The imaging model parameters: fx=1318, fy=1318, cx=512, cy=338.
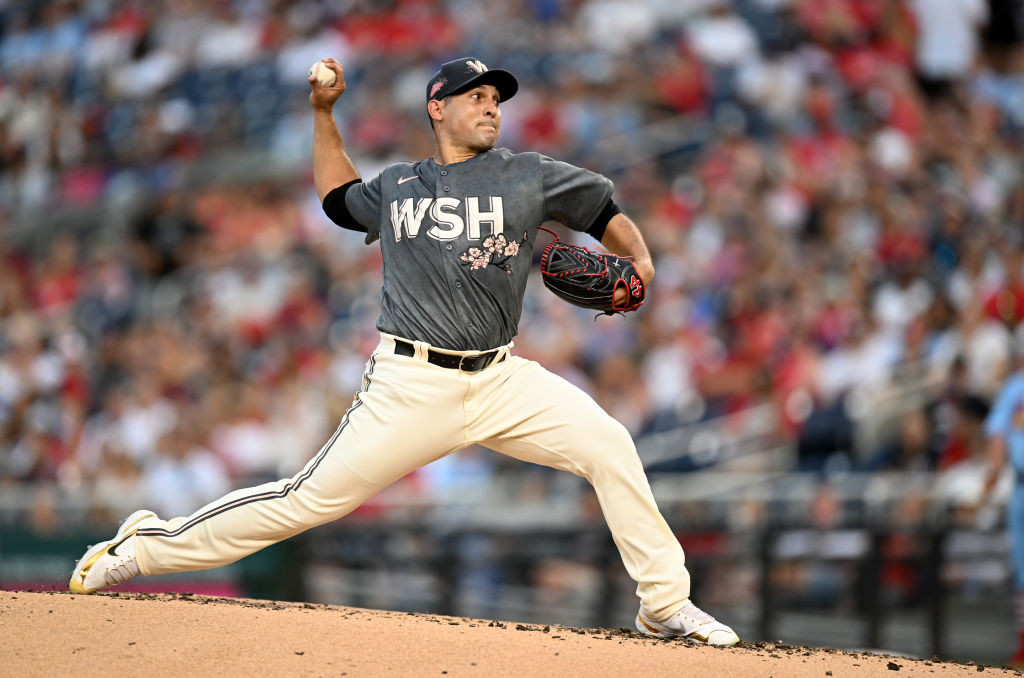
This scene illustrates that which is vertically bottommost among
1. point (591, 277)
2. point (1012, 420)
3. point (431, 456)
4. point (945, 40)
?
point (431, 456)

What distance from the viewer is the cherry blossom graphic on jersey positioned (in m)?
4.34

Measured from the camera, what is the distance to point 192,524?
175 inches

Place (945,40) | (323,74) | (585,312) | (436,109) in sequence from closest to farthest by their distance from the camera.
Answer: (436,109) → (323,74) → (585,312) → (945,40)

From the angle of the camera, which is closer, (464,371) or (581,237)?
(464,371)

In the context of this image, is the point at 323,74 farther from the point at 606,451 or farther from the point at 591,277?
the point at 606,451

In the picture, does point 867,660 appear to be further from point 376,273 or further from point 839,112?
point 839,112

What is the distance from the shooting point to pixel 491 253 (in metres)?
4.36

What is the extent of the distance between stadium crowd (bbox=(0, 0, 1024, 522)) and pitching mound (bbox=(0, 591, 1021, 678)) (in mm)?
4489

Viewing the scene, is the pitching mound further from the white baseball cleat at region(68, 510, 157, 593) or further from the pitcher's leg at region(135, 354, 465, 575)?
the pitcher's leg at region(135, 354, 465, 575)

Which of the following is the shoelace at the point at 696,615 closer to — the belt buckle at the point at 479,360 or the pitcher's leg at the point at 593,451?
the pitcher's leg at the point at 593,451

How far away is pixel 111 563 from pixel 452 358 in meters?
1.43

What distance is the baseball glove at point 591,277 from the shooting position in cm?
430

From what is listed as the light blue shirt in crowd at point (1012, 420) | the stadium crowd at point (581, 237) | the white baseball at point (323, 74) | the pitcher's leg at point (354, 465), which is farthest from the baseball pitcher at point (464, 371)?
the stadium crowd at point (581, 237)

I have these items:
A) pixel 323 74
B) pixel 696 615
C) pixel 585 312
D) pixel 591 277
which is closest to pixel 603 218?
pixel 591 277
